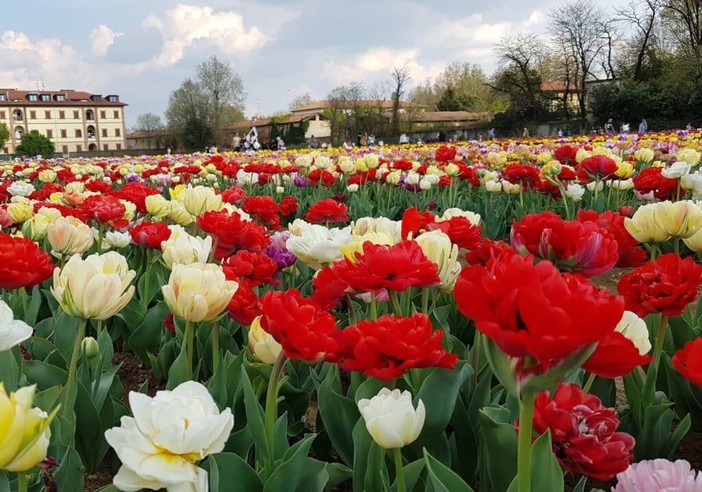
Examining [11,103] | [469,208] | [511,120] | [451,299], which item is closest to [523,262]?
[451,299]

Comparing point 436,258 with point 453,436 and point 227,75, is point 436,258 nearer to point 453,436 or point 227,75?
point 453,436

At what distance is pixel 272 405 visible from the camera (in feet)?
4.02

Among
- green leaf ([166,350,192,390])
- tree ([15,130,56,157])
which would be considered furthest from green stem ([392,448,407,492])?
tree ([15,130,56,157])

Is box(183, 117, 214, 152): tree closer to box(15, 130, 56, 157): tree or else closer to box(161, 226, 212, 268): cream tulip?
box(15, 130, 56, 157): tree

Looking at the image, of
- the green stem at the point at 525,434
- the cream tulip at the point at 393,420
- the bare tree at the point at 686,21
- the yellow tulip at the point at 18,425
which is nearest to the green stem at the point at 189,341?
the cream tulip at the point at 393,420

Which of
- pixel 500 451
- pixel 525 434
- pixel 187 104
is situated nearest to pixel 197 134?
pixel 187 104

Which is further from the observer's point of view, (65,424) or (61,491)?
(65,424)

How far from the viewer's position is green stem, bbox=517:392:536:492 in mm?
743

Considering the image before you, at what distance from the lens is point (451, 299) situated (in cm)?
234

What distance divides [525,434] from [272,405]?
23.1 inches

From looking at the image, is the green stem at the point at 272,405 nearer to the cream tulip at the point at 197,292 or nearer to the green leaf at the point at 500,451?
the cream tulip at the point at 197,292

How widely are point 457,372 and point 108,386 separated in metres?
0.91

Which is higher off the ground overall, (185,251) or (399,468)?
(185,251)

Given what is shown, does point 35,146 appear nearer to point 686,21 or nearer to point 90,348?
point 686,21
